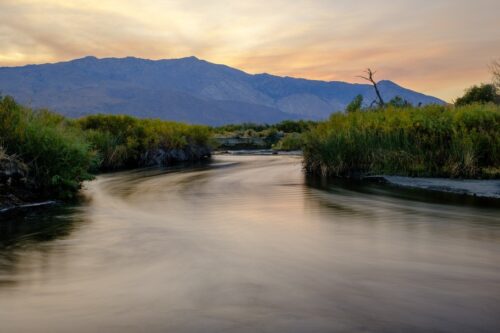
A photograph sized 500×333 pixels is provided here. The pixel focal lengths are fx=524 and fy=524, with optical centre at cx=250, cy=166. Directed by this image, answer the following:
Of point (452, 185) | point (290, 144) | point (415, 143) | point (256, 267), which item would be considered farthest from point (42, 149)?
point (290, 144)

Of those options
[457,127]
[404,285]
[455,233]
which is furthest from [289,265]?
[457,127]

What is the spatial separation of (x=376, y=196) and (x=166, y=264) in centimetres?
1021

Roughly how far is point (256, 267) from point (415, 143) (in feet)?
48.3

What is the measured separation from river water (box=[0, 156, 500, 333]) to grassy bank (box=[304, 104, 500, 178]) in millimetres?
3867

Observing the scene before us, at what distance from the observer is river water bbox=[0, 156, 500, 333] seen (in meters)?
6.01

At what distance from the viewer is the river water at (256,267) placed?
19.7ft

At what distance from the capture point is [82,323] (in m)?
5.92

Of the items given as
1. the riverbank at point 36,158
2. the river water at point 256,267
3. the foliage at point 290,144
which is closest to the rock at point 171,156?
the foliage at point 290,144

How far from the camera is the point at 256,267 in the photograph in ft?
28.0

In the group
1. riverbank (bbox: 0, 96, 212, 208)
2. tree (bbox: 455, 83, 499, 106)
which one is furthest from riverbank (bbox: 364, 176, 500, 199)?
tree (bbox: 455, 83, 499, 106)

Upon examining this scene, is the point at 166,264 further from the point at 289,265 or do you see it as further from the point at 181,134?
the point at 181,134

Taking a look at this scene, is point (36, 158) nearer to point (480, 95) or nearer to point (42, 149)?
point (42, 149)

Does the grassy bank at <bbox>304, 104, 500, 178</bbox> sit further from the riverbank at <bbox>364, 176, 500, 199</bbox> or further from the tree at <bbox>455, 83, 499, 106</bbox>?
the tree at <bbox>455, 83, 499, 106</bbox>

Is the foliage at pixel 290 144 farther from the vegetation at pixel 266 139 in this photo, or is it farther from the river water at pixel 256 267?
the river water at pixel 256 267
